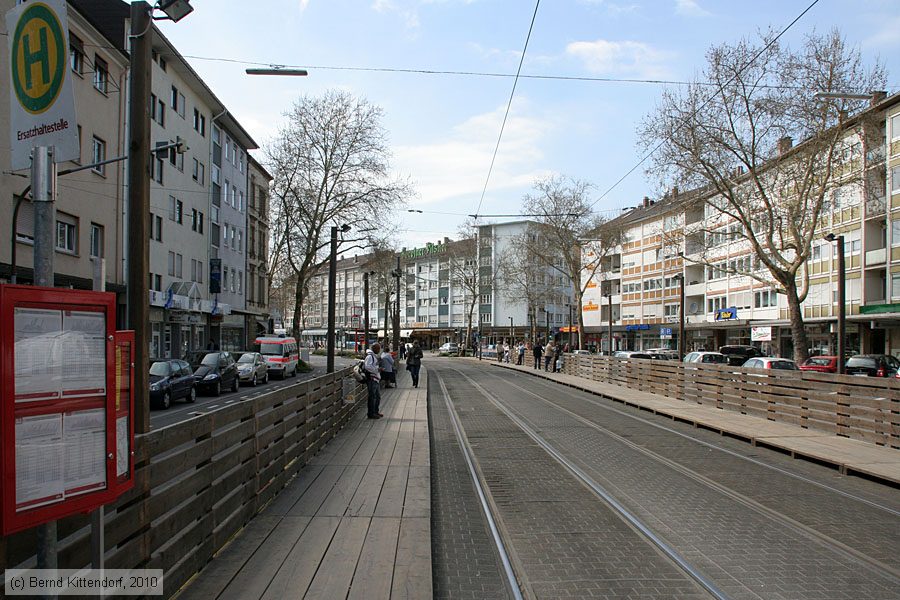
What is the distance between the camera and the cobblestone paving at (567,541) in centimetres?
523

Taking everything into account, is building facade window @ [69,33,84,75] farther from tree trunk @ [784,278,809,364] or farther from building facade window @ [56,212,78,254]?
tree trunk @ [784,278,809,364]

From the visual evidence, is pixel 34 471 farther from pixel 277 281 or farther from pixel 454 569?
pixel 277 281

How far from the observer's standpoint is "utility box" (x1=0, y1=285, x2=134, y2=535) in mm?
2695

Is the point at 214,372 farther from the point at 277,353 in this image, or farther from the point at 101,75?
the point at 101,75

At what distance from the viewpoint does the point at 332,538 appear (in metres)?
5.94

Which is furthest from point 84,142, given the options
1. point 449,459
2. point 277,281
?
point 277,281

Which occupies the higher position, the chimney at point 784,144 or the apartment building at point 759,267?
the chimney at point 784,144

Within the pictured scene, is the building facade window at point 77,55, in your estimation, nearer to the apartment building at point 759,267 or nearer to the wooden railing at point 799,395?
the apartment building at point 759,267

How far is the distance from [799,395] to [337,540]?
12.3 m

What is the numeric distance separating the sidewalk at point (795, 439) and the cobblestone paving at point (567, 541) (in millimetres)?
4245

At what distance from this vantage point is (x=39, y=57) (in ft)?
10.2

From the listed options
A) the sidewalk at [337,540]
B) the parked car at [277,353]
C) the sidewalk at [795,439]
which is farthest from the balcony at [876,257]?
the sidewalk at [337,540]

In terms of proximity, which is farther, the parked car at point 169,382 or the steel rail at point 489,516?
the parked car at point 169,382

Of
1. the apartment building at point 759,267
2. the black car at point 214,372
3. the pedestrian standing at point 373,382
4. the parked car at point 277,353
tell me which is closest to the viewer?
the pedestrian standing at point 373,382
